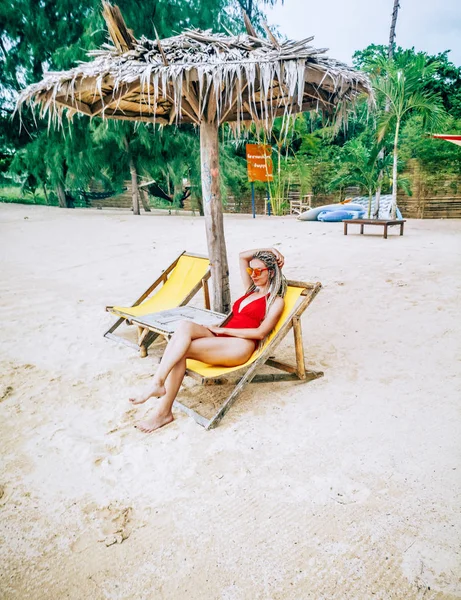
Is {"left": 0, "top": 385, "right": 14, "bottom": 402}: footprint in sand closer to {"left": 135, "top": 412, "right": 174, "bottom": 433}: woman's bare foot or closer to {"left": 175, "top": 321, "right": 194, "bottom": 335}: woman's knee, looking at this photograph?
{"left": 135, "top": 412, "right": 174, "bottom": 433}: woman's bare foot

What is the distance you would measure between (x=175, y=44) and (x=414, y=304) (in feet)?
12.8

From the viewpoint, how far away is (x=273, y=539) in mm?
1741

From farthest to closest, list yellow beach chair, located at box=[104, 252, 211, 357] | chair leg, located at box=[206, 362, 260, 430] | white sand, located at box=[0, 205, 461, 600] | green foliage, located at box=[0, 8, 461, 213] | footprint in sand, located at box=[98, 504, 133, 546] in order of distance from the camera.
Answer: green foliage, located at box=[0, 8, 461, 213], yellow beach chair, located at box=[104, 252, 211, 357], chair leg, located at box=[206, 362, 260, 430], footprint in sand, located at box=[98, 504, 133, 546], white sand, located at box=[0, 205, 461, 600]

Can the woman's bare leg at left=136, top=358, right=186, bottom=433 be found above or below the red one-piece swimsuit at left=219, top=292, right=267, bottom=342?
below

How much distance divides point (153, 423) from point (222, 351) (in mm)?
662

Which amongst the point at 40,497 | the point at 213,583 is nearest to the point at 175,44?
the point at 40,497

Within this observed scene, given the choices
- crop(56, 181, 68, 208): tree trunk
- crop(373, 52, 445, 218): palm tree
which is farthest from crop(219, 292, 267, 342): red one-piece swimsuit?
crop(56, 181, 68, 208): tree trunk

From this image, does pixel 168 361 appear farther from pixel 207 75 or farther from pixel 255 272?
pixel 207 75

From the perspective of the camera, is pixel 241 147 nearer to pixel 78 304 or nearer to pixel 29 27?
pixel 29 27

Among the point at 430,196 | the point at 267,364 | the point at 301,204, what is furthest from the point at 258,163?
the point at 267,364

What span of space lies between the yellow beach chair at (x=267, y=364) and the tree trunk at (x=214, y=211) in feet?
3.74

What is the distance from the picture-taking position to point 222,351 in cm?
275

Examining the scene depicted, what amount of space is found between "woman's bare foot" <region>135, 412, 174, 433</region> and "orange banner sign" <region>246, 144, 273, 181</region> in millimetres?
12624

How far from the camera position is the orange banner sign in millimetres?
13875
